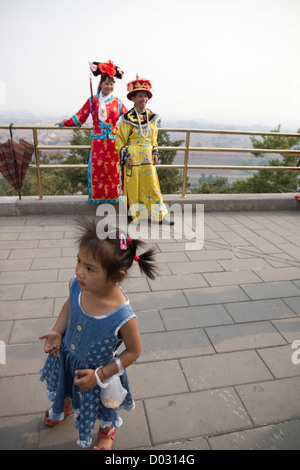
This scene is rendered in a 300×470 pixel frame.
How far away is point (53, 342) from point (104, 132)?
3.30 m

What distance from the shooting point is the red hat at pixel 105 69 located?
→ 12.3ft

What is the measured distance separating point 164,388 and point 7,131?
361 cm

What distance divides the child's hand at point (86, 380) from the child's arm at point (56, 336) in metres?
0.19

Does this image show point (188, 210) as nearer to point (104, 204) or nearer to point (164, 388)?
point (104, 204)

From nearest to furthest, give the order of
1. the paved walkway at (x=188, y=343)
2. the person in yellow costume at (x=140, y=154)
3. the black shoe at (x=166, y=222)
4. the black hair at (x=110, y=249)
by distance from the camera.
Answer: the black hair at (x=110, y=249), the paved walkway at (x=188, y=343), the person in yellow costume at (x=140, y=154), the black shoe at (x=166, y=222)

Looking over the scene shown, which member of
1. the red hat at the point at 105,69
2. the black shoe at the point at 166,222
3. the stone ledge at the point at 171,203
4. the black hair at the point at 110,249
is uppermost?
the red hat at the point at 105,69

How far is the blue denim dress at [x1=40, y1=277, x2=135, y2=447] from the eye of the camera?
48.4 inches

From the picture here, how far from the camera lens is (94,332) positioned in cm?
125

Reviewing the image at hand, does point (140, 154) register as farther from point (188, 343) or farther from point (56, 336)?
point (56, 336)

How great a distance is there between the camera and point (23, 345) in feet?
6.58

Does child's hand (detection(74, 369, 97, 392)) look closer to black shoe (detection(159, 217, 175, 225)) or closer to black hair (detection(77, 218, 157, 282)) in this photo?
black hair (detection(77, 218, 157, 282))

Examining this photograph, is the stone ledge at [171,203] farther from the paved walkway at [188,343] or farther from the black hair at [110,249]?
the black hair at [110,249]

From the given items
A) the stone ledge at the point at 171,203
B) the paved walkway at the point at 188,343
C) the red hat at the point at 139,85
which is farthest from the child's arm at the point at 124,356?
the stone ledge at the point at 171,203
